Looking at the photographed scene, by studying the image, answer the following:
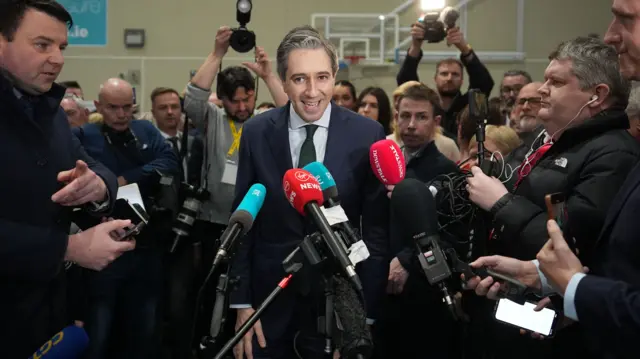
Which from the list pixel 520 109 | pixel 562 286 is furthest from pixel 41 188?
pixel 520 109

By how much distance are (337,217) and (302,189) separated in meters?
0.13

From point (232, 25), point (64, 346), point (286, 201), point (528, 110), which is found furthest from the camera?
point (232, 25)

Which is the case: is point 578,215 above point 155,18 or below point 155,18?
below

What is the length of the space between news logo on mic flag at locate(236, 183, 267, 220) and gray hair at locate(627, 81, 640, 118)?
124 cm

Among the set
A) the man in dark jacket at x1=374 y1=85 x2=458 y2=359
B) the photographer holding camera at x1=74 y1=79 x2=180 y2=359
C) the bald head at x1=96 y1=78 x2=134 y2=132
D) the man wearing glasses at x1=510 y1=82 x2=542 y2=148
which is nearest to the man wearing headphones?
the man in dark jacket at x1=374 y1=85 x2=458 y2=359

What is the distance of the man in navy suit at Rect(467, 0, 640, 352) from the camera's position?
1572 mm

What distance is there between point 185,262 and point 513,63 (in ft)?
18.5

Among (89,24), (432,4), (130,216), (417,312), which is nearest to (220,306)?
(130,216)

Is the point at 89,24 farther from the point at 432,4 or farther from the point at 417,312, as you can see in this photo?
the point at 417,312

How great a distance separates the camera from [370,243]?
2533 millimetres

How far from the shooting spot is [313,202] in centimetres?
203

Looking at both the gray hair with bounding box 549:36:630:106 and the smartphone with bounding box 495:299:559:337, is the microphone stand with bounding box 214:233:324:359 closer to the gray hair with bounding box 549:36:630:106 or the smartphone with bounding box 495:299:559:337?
the smartphone with bounding box 495:299:559:337

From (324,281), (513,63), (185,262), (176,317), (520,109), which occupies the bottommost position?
(176,317)

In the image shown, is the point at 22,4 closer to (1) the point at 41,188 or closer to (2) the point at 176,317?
(1) the point at 41,188
